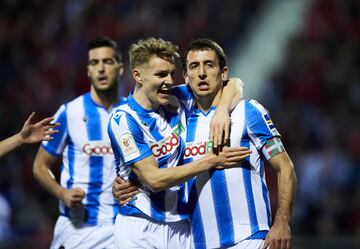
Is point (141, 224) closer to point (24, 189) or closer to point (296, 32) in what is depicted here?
point (24, 189)

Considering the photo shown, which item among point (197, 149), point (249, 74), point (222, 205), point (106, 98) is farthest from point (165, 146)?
point (249, 74)

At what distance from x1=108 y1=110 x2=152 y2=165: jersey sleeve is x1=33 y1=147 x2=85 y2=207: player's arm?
1.02 metres

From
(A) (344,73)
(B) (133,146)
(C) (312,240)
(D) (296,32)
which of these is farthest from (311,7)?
(B) (133,146)

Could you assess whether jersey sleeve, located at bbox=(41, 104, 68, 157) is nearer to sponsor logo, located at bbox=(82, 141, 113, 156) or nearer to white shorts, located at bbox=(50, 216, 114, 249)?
sponsor logo, located at bbox=(82, 141, 113, 156)

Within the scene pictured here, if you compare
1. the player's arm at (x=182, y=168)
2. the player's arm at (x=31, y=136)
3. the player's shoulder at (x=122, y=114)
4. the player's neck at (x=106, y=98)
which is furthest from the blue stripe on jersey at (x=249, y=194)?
the player's neck at (x=106, y=98)

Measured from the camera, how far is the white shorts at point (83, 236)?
22.6ft

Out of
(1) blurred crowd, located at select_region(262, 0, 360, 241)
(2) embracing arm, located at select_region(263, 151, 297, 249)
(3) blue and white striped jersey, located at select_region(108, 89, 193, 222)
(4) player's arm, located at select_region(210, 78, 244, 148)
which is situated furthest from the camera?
(1) blurred crowd, located at select_region(262, 0, 360, 241)

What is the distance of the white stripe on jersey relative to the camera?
5.81 meters

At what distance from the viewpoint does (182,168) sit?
559 centimetres

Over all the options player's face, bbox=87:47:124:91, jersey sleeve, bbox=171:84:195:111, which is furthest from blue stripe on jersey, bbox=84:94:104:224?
jersey sleeve, bbox=171:84:195:111

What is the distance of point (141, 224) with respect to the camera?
232 inches

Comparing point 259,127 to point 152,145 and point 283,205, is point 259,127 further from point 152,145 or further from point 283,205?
point 152,145

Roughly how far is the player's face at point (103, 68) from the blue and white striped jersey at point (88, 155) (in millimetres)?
196

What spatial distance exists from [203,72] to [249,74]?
806cm
